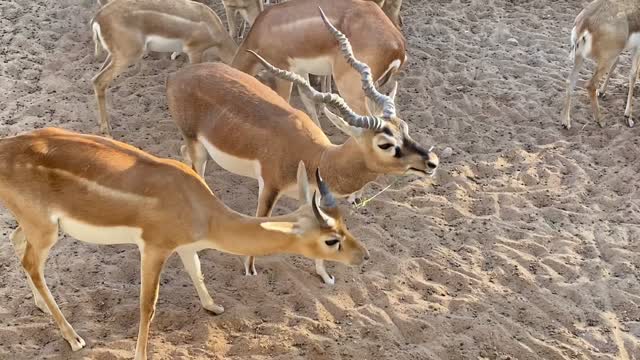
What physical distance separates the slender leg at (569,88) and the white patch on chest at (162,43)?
3.60 metres

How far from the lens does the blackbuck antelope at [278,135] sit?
4.34 meters

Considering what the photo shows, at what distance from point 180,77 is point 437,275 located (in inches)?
90.1

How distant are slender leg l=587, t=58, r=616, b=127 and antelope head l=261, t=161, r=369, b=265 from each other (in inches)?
147

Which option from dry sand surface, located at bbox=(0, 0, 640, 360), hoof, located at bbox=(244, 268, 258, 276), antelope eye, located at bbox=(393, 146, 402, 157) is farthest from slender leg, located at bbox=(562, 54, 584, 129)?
hoof, located at bbox=(244, 268, 258, 276)

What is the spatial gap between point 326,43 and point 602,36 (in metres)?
2.56

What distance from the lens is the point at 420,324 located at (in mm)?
4586

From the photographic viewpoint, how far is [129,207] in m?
3.89

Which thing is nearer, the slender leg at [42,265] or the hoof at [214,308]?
the slender leg at [42,265]

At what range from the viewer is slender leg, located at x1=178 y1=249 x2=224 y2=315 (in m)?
4.45

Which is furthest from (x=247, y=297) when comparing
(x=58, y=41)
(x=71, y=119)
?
(x=58, y=41)

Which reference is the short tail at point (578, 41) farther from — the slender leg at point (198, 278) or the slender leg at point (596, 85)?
the slender leg at point (198, 278)

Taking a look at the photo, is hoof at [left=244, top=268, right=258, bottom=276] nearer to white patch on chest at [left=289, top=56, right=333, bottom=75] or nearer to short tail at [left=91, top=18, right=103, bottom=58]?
white patch on chest at [left=289, top=56, right=333, bottom=75]

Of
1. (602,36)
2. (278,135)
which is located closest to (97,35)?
(278,135)

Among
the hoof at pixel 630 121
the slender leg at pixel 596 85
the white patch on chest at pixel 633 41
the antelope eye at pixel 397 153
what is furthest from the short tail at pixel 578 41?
the antelope eye at pixel 397 153
